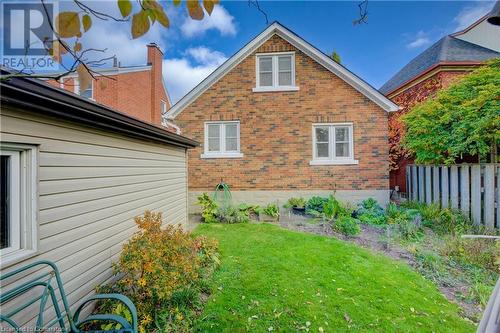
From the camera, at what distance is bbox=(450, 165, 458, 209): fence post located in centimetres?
705

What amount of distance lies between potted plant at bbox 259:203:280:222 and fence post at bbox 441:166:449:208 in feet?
16.1

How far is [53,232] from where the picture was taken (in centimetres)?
258

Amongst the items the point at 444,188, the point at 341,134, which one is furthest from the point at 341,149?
the point at 444,188

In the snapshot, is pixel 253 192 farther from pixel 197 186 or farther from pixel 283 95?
pixel 283 95

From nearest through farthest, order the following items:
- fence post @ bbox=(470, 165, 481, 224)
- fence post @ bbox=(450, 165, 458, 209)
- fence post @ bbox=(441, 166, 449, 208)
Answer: fence post @ bbox=(470, 165, 481, 224) → fence post @ bbox=(450, 165, 458, 209) → fence post @ bbox=(441, 166, 449, 208)

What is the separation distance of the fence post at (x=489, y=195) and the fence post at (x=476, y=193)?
11cm

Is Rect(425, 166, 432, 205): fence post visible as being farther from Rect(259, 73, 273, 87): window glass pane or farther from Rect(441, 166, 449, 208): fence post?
Rect(259, 73, 273, 87): window glass pane

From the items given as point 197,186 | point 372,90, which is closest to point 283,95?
point 372,90

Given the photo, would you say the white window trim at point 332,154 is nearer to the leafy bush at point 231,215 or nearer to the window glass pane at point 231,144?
the window glass pane at point 231,144

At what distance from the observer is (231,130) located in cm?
989

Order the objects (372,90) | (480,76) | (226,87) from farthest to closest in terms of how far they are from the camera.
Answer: (226,87) → (372,90) → (480,76)

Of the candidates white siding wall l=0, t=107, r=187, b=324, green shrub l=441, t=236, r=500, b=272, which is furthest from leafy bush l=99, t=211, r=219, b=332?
green shrub l=441, t=236, r=500, b=272

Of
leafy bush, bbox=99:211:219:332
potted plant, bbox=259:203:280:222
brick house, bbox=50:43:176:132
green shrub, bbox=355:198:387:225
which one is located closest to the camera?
leafy bush, bbox=99:211:219:332

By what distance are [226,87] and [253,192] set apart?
4.19 metres
